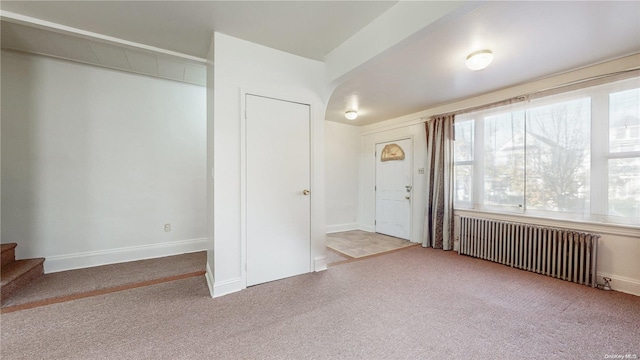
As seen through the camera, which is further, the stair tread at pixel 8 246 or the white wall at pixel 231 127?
the stair tread at pixel 8 246

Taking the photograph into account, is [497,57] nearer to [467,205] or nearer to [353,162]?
[467,205]

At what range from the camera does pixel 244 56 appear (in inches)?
98.0

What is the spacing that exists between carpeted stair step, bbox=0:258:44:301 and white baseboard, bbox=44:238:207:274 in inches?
5.3

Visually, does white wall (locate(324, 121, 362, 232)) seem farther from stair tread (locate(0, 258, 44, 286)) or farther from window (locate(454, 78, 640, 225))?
stair tread (locate(0, 258, 44, 286))

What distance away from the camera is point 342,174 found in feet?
17.8

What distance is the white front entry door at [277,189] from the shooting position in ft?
8.38

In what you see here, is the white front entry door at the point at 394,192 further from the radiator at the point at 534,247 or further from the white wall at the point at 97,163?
the white wall at the point at 97,163

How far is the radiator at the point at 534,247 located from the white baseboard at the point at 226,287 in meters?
3.29

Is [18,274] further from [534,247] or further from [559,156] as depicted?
[559,156]

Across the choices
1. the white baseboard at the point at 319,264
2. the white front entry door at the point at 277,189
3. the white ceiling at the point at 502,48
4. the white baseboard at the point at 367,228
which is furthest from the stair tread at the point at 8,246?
the white baseboard at the point at 367,228

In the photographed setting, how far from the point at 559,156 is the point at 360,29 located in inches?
111

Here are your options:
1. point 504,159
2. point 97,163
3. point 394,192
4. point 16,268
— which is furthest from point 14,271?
point 504,159

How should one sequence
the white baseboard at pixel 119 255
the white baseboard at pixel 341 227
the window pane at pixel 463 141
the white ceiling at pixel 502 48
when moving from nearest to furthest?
the white ceiling at pixel 502 48
the white baseboard at pixel 119 255
the window pane at pixel 463 141
the white baseboard at pixel 341 227

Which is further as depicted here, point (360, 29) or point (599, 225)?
point (599, 225)
